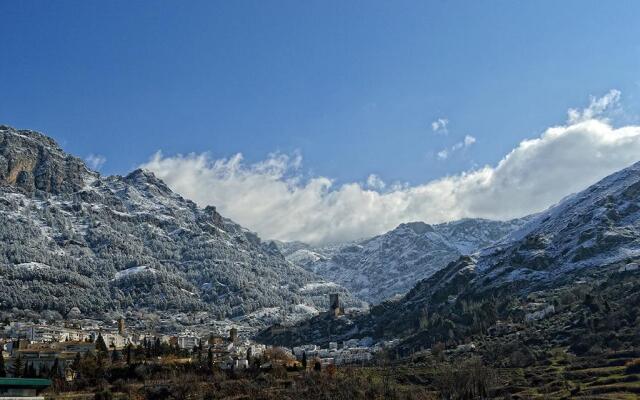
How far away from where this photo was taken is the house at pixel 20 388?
82.4m

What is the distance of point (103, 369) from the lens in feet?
473

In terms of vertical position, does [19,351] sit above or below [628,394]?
above

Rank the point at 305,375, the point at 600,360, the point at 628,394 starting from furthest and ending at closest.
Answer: the point at 600,360, the point at 305,375, the point at 628,394

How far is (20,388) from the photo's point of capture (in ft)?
278

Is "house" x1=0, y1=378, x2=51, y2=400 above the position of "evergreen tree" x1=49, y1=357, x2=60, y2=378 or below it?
below

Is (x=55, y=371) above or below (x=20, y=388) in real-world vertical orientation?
above

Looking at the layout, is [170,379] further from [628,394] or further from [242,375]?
[628,394]

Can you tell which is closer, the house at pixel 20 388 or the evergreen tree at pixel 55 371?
the house at pixel 20 388

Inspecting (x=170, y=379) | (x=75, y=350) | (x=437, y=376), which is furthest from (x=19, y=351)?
(x=437, y=376)

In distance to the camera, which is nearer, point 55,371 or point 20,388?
point 20,388

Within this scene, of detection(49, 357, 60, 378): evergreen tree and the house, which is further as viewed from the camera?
detection(49, 357, 60, 378): evergreen tree

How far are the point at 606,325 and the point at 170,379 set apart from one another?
410 feet

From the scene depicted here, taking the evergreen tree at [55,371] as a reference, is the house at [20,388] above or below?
below

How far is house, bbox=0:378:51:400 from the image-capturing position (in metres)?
82.4
